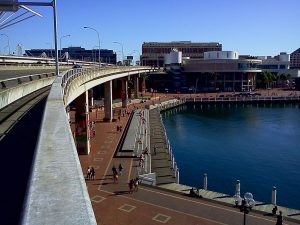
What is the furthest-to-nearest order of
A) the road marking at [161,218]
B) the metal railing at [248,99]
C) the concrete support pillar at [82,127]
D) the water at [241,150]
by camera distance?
the metal railing at [248,99]
the concrete support pillar at [82,127]
the water at [241,150]
the road marking at [161,218]

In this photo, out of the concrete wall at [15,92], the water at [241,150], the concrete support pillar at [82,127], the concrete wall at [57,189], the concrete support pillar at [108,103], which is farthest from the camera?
the concrete support pillar at [108,103]

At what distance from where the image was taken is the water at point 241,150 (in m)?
39.5

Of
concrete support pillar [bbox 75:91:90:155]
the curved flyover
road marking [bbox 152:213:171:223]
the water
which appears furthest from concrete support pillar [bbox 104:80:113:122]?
the curved flyover

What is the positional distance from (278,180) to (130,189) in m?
18.9

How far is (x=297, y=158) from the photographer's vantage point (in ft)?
167

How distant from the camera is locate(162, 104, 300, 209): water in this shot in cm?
3947

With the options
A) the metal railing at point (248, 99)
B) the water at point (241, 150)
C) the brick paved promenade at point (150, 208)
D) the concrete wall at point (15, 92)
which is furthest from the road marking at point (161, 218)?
the metal railing at point (248, 99)

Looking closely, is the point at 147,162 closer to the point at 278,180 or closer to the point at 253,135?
the point at 278,180

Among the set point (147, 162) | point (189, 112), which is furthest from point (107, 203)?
point (189, 112)

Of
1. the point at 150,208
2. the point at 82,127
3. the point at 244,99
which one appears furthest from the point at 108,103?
the point at 244,99

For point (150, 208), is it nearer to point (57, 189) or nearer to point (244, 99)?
point (57, 189)

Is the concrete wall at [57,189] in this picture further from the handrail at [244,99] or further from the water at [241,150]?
the handrail at [244,99]

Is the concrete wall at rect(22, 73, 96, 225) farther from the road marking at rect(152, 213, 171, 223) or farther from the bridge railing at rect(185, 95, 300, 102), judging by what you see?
the bridge railing at rect(185, 95, 300, 102)

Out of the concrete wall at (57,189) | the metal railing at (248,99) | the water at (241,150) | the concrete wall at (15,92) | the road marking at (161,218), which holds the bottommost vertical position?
the water at (241,150)
